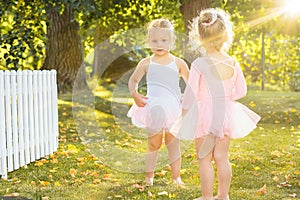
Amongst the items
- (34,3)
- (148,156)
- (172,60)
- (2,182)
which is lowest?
(2,182)

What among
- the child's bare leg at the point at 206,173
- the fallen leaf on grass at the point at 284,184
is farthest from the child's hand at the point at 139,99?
the fallen leaf on grass at the point at 284,184

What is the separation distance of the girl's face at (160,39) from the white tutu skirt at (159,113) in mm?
473

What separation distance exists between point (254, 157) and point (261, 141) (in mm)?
1471

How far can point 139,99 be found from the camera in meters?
4.89

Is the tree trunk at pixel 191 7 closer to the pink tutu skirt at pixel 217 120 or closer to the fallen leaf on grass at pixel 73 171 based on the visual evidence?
the fallen leaf on grass at pixel 73 171

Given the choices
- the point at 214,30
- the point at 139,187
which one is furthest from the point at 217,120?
the point at 139,187

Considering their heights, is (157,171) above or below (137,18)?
below

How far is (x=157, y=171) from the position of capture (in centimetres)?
584

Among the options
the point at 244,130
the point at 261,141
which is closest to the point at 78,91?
the point at 261,141

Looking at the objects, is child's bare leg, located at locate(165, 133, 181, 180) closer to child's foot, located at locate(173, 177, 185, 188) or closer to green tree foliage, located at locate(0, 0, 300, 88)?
child's foot, located at locate(173, 177, 185, 188)

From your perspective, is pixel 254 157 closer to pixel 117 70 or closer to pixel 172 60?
pixel 172 60

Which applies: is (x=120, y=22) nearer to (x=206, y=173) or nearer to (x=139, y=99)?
(x=139, y=99)

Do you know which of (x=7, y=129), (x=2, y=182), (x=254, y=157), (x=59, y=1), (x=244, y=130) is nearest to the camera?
(x=244, y=130)

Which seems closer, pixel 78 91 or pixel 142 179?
pixel 142 179
